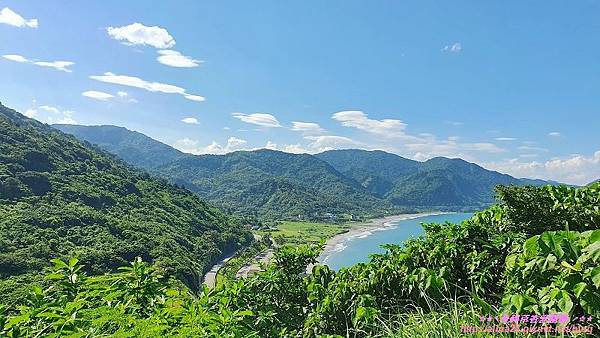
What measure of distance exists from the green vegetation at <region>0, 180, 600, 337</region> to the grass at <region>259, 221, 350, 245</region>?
8152 centimetres

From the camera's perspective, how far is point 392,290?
376 cm

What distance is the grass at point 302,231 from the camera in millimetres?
90537

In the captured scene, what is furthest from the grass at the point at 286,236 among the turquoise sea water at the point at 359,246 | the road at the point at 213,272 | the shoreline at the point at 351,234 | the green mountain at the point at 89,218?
the turquoise sea water at the point at 359,246

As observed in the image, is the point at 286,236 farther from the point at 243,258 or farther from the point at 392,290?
the point at 392,290

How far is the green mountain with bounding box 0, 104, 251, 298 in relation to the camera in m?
42.4

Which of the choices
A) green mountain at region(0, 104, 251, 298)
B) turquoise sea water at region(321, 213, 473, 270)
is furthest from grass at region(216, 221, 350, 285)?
turquoise sea water at region(321, 213, 473, 270)

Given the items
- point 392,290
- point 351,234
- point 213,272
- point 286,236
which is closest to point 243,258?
point 213,272

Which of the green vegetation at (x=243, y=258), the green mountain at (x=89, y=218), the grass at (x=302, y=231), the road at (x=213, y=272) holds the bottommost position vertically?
the road at (x=213, y=272)

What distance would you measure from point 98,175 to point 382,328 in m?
85.1

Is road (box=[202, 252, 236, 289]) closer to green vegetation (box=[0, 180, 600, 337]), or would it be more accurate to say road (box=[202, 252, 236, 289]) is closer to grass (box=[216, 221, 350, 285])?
grass (box=[216, 221, 350, 285])

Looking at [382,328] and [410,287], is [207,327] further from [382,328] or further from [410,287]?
[410,287]

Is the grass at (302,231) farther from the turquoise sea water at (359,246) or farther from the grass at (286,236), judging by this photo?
the turquoise sea water at (359,246)

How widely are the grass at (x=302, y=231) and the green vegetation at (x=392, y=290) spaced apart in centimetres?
8152

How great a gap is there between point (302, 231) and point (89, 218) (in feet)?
187
